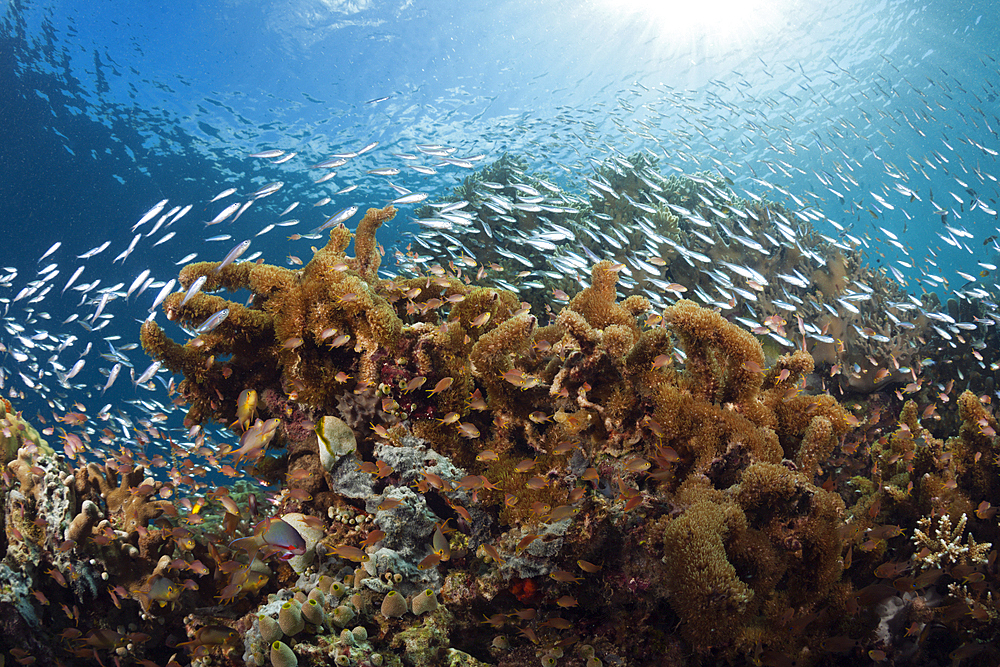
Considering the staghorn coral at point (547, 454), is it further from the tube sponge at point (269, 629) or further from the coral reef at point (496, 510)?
the tube sponge at point (269, 629)

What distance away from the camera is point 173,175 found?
84.7 feet

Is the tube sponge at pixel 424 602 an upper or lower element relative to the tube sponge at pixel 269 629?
lower

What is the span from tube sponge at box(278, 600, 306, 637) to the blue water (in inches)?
605

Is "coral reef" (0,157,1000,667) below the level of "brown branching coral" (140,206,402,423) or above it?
below

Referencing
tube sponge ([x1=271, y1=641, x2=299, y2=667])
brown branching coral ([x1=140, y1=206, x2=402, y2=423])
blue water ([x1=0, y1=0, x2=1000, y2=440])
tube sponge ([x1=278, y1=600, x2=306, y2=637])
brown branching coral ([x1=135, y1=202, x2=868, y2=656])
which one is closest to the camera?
tube sponge ([x1=271, y1=641, x2=299, y2=667])

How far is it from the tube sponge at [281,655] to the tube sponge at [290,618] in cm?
11

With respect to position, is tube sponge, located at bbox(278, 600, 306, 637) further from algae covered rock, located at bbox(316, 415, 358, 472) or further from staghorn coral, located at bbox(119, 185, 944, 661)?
algae covered rock, located at bbox(316, 415, 358, 472)

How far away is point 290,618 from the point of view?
2695 millimetres

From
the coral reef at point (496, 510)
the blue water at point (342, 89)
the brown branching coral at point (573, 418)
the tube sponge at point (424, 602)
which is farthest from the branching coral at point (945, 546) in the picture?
the blue water at point (342, 89)

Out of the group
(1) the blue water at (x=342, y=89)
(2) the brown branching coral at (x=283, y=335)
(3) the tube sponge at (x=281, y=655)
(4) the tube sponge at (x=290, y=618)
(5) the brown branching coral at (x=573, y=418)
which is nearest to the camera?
(3) the tube sponge at (x=281, y=655)

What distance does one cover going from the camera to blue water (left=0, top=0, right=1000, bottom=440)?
63.9ft

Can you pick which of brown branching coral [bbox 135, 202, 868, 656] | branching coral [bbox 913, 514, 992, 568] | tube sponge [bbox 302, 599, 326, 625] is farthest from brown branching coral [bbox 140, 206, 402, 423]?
branching coral [bbox 913, 514, 992, 568]

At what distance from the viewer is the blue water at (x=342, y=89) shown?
19.5 meters

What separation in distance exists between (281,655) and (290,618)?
7.5 inches
